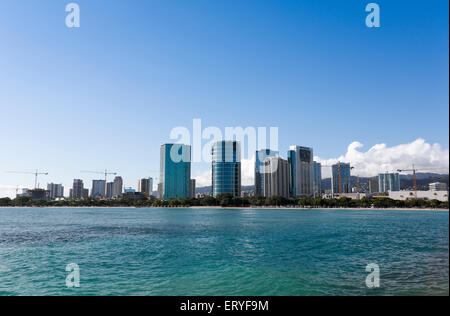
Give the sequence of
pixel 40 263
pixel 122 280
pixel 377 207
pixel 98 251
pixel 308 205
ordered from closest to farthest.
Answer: pixel 122 280 < pixel 40 263 < pixel 98 251 < pixel 377 207 < pixel 308 205

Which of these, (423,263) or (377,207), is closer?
→ (423,263)

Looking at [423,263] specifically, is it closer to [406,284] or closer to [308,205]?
[406,284]

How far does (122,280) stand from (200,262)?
7.53 m

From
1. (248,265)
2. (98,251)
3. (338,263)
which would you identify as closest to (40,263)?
(98,251)

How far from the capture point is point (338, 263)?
24.5 m

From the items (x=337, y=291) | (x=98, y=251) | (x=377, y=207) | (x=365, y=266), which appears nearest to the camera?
(x=337, y=291)

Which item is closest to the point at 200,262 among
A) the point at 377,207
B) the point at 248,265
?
the point at 248,265
